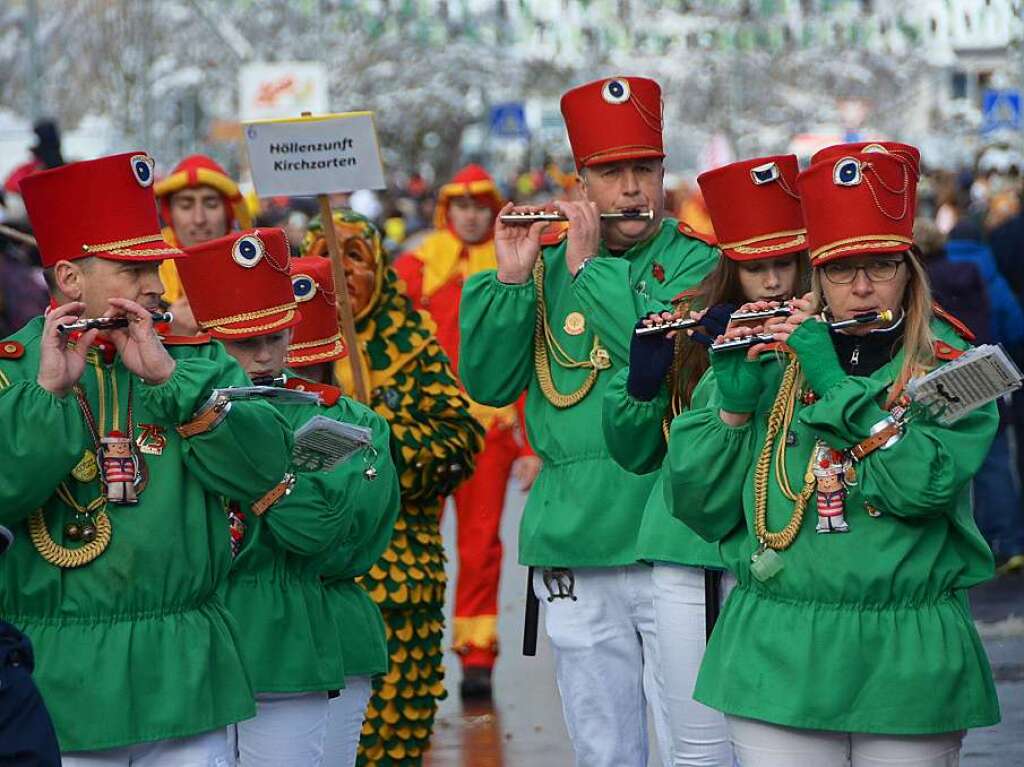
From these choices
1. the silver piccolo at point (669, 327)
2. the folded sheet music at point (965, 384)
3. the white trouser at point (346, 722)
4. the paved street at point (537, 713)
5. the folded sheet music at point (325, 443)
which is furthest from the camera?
the paved street at point (537, 713)

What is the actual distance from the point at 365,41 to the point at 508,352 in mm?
52893

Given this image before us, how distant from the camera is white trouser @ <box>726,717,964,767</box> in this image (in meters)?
5.39

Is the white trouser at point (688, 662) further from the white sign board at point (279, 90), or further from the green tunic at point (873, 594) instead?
the white sign board at point (279, 90)

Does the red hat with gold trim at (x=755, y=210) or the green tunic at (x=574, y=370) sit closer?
the red hat with gold trim at (x=755, y=210)

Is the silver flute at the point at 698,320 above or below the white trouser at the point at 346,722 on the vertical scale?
above

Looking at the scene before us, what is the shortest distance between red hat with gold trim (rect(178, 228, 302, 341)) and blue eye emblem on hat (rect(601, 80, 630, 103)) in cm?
142

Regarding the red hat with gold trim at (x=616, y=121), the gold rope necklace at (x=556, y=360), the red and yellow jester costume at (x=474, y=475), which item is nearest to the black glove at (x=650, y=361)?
the gold rope necklace at (x=556, y=360)

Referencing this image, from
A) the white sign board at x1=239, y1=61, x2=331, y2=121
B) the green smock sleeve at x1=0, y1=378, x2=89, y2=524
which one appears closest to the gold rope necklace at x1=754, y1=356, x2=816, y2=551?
the green smock sleeve at x1=0, y1=378, x2=89, y2=524

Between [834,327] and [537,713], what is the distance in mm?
5154

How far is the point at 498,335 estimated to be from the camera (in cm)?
722

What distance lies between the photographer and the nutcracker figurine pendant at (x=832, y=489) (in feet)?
17.6

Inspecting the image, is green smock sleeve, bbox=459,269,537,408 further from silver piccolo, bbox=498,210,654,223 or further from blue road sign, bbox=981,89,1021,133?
blue road sign, bbox=981,89,1021,133

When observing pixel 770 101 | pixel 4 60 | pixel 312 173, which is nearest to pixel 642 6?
pixel 770 101

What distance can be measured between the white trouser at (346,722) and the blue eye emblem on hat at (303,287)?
1155mm
